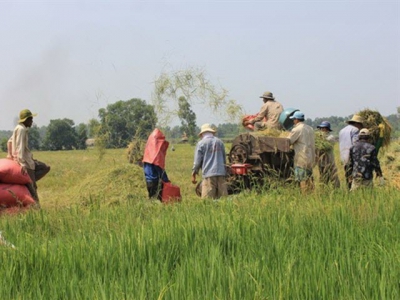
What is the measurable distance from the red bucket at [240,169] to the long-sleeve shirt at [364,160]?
1.65 meters

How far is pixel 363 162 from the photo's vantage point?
24.6 feet

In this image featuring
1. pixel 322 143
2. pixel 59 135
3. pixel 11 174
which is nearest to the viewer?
pixel 11 174

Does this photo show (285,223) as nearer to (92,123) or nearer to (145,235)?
(145,235)

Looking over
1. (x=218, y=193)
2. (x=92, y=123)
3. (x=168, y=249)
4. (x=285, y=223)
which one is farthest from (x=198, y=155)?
(x=92, y=123)

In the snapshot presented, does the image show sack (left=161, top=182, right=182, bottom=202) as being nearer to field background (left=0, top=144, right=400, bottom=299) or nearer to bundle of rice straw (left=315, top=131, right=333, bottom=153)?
field background (left=0, top=144, right=400, bottom=299)

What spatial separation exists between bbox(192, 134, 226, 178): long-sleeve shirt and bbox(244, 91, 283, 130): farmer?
144 cm

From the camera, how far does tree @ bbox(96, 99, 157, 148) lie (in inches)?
396

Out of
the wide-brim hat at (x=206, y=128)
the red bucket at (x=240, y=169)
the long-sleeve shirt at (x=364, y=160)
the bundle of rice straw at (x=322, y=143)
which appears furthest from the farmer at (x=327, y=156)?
the wide-brim hat at (x=206, y=128)

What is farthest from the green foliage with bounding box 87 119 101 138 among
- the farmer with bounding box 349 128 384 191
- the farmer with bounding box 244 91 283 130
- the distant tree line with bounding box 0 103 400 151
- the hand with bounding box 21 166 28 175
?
the farmer with bounding box 349 128 384 191

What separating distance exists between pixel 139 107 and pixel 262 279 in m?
→ 8.72

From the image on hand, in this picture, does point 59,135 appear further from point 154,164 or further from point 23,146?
point 154,164

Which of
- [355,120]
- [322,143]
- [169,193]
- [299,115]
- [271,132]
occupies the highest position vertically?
[299,115]

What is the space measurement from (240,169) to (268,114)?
1.22 m

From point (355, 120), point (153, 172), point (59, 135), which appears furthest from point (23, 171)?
point (59, 135)
